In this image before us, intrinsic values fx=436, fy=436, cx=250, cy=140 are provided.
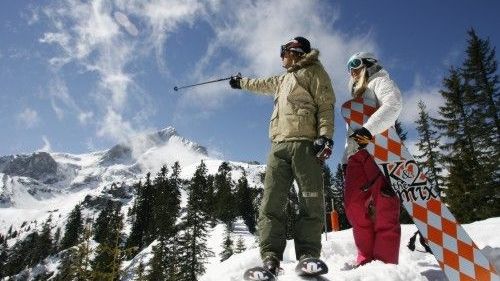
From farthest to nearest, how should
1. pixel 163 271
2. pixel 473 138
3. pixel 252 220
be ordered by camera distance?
pixel 252 220, pixel 163 271, pixel 473 138

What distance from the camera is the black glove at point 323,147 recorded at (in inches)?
173

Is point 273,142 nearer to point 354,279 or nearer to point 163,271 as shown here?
point 354,279

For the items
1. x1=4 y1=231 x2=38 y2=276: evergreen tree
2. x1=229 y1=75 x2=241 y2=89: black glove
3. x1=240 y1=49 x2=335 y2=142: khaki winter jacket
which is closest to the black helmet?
x1=240 y1=49 x2=335 y2=142: khaki winter jacket

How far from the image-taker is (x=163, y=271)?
45.4 m

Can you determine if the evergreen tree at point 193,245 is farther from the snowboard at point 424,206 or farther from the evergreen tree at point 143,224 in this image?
the snowboard at point 424,206

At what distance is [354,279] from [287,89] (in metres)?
2.17

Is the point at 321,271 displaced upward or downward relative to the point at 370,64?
downward

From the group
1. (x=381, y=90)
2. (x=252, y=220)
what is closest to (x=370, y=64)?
(x=381, y=90)

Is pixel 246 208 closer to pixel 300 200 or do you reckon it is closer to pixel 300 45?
pixel 300 45

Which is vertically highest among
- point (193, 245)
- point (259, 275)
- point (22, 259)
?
point (193, 245)

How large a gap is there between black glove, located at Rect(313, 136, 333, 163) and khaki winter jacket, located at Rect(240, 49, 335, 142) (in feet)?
0.33

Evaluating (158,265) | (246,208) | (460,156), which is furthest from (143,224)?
(460,156)

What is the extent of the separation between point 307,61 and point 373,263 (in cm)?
232

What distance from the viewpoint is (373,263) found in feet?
14.3
